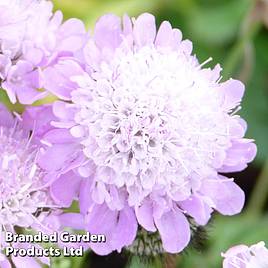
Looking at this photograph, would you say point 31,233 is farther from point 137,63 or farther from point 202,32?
point 202,32

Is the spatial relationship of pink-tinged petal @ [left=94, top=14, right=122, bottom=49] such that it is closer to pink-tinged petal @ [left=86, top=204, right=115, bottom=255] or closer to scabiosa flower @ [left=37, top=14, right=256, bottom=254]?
scabiosa flower @ [left=37, top=14, right=256, bottom=254]

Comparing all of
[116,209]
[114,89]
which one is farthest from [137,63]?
[116,209]

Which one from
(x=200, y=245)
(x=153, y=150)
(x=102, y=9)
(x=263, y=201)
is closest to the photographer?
(x=153, y=150)

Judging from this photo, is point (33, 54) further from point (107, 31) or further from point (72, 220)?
point (72, 220)

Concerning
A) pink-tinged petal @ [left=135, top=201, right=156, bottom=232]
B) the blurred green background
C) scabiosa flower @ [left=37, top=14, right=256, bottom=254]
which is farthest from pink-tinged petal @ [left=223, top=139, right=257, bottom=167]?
the blurred green background

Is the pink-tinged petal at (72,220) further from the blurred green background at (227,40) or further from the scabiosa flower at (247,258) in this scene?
the blurred green background at (227,40)
